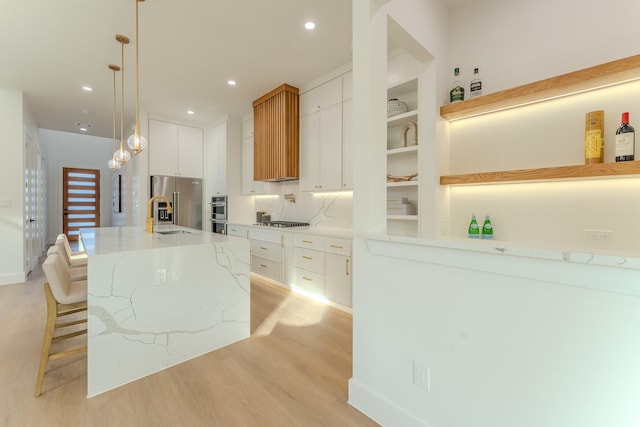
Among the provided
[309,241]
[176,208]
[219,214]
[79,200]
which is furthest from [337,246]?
[79,200]

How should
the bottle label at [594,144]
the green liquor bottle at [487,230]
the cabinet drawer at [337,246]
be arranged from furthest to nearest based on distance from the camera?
the cabinet drawer at [337,246]
the green liquor bottle at [487,230]
the bottle label at [594,144]

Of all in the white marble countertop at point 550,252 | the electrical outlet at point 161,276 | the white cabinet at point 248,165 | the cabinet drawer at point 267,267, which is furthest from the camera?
the white cabinet at point 248,165

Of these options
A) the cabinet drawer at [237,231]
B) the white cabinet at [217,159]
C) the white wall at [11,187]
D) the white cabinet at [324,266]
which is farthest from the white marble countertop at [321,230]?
the white wall at [11,187]

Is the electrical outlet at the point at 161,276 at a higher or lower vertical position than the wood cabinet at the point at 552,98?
lower

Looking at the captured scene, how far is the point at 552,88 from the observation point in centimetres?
183

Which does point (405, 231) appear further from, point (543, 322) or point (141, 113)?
point (141, 113)

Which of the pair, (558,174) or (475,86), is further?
(475,86)

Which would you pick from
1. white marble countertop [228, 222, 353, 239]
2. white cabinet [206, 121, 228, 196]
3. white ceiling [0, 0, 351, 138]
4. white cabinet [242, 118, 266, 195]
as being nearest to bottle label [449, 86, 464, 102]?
white ceiling [0, 0, 351, 138]

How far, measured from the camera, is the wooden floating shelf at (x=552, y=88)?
161cm

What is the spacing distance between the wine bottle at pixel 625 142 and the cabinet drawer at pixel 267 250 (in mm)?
3320

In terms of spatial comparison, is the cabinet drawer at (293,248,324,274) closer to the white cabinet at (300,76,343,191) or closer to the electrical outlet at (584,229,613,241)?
the white cabinet at (300,76,343,191)

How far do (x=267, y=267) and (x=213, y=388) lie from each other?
2371 millimetres

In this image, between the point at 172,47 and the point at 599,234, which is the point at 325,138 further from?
the point at 599,234

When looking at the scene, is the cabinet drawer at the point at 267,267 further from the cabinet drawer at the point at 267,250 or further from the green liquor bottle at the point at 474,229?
the green liquor bottle at the point at 474,229
